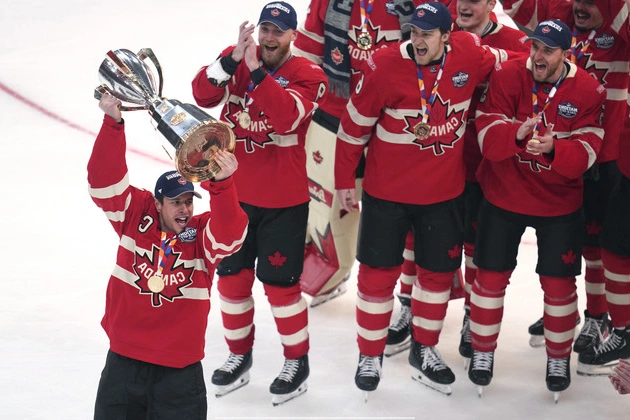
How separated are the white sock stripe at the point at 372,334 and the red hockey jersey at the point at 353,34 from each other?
1007 mm

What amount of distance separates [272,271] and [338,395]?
0.58 metres

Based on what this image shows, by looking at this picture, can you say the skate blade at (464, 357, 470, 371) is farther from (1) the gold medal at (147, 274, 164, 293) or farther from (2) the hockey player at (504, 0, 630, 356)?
(1) the gold medal at (147, 274, 164, 293)

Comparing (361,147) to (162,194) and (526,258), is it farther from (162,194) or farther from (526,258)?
(526,258)

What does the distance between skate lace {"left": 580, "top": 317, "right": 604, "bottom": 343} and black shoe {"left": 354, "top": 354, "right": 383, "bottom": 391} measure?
3.11ft

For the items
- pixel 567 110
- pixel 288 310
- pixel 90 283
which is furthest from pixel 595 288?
pixel 90 283

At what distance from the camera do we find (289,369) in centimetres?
468

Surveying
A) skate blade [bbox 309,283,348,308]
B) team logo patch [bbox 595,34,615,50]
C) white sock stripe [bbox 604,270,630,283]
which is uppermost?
team logo patch [bbox 595,34,615,50]

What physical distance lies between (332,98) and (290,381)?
127cm

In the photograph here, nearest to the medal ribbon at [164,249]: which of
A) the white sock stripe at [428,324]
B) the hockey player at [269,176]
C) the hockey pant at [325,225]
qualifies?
the hockey player at [269,176]

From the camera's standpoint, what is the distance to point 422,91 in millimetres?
4328

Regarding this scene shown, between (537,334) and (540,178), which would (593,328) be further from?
(540,178)

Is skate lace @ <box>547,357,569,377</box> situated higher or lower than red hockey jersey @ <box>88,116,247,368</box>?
lower

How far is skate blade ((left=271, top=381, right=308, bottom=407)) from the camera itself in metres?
4.61

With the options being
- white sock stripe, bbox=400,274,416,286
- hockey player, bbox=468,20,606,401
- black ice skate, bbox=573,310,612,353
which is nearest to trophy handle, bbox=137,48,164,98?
hockey player, bbox=468,20,606,401
